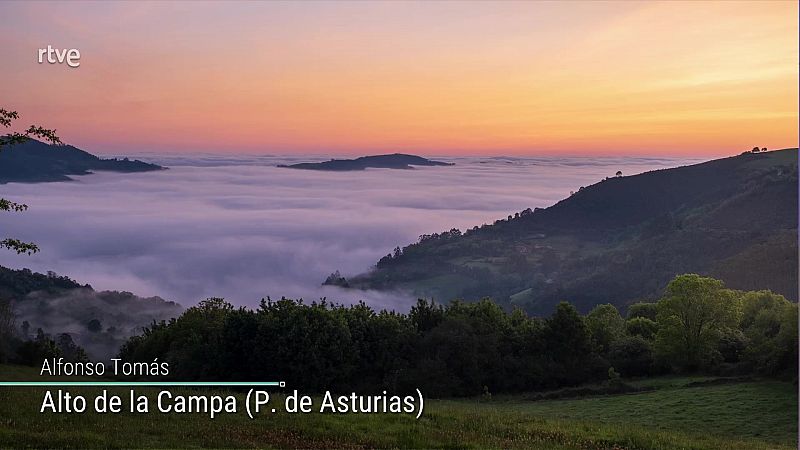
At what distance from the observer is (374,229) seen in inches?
4190

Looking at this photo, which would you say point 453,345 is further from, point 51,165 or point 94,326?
point 94,326

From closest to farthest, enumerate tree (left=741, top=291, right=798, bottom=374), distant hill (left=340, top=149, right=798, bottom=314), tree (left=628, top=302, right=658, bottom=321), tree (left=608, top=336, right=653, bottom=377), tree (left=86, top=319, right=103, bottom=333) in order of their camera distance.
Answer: tree (left=741, top=291, right=798, bottom=374), tree (left=608, top=336, right=653, bottom=377), tree (left=86, top=319, right=103, bottom=333), tree (left=628, top=302, right=658, bottom=321), distant hill (left=340, top=149, right=798, bottom=314)

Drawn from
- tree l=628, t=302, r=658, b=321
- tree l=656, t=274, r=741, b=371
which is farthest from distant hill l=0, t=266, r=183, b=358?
tree l=628, t=302, r=658, b=321

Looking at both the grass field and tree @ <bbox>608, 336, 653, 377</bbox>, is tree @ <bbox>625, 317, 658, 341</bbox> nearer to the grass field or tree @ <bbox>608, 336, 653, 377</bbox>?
tree @ <bbox>608, 336, 653, 377</bbox>

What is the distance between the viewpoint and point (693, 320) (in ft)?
124

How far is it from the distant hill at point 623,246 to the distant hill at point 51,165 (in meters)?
80.7

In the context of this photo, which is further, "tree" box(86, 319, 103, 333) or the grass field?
"tree" box(86, 319, 103, 333)

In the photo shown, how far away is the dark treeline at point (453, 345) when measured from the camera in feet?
91.8

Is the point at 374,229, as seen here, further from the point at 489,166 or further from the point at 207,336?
the point at 207,336

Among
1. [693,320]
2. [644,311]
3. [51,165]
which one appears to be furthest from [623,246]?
[51,165]

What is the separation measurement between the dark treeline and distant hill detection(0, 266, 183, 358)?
15.6m

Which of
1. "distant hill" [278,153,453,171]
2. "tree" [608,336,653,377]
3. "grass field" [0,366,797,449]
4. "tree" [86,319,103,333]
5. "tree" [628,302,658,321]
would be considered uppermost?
"distant hill" [278,153,453,171]

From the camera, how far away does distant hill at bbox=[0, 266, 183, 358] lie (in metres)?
52.0

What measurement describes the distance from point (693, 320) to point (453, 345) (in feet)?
51.3
